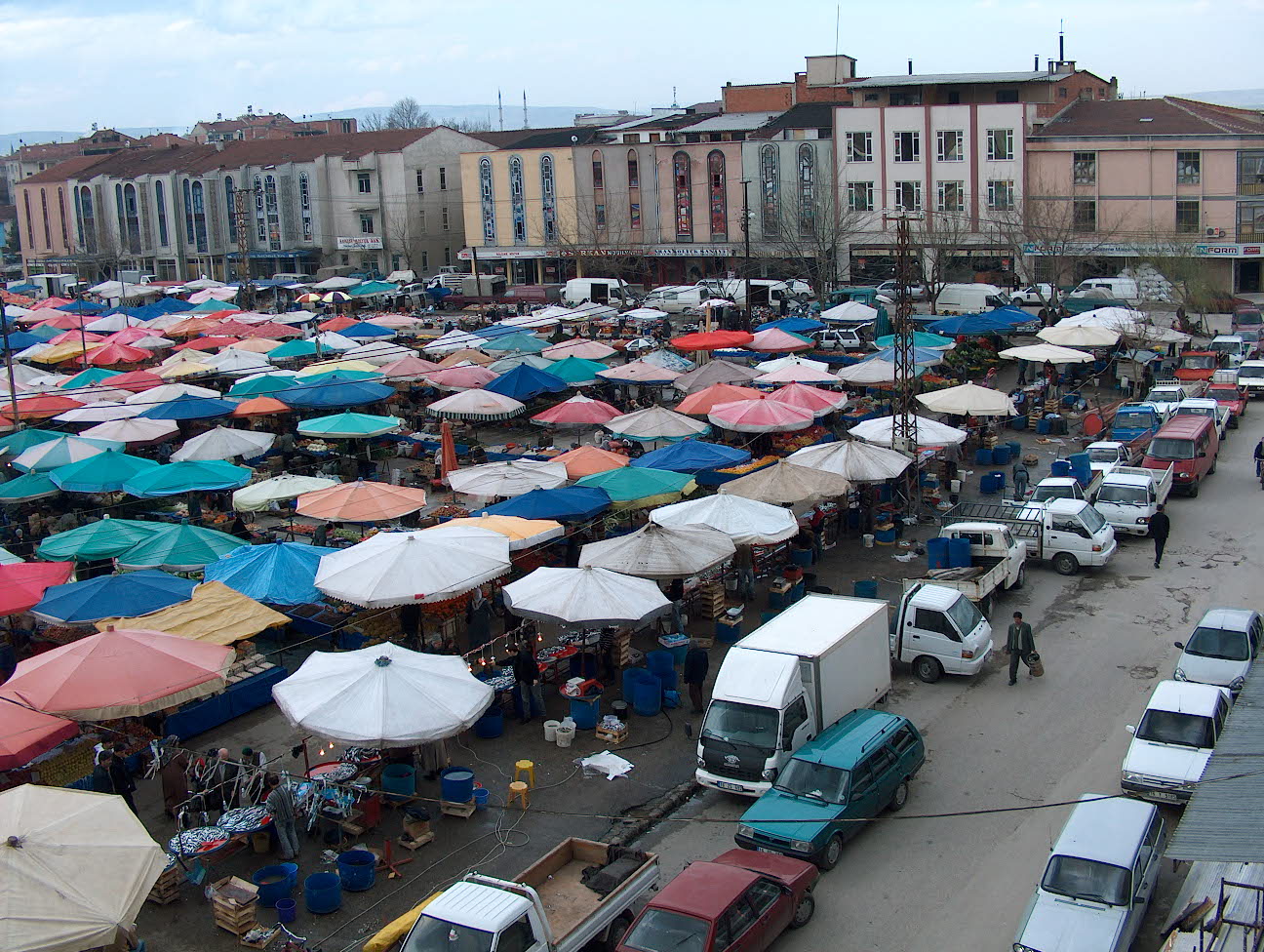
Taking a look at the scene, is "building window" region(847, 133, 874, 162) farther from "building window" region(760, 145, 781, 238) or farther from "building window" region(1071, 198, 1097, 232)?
"building window" region(1071, 198, 1097, 232)

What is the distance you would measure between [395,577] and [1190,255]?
3837cm

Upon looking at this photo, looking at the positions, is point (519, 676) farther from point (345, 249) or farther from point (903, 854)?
point (345, 249)

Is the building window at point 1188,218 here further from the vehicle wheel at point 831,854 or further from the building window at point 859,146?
the vehicle wheel at point 831,854

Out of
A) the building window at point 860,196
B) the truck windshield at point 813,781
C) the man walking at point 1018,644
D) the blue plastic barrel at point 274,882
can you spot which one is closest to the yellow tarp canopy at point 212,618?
the blue plastic barrel at point 274,882

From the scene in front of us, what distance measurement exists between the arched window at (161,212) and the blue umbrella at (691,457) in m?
73.6

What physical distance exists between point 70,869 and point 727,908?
5.42 metres

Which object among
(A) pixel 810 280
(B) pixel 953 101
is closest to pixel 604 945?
(A) pixel 810 280

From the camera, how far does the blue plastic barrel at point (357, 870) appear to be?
11.9 meters

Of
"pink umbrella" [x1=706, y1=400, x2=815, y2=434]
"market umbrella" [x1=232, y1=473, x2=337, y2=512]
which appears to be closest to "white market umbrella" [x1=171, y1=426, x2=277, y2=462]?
"market umbrella" [x1=232, y1=473, x2=337, y2=512]

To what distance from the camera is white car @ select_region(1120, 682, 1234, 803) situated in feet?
40.3

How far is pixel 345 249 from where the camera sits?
257 ft

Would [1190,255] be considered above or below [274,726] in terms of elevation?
above

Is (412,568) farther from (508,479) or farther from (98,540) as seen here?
(98,540)

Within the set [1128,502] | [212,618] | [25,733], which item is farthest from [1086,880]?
[1128,502]
